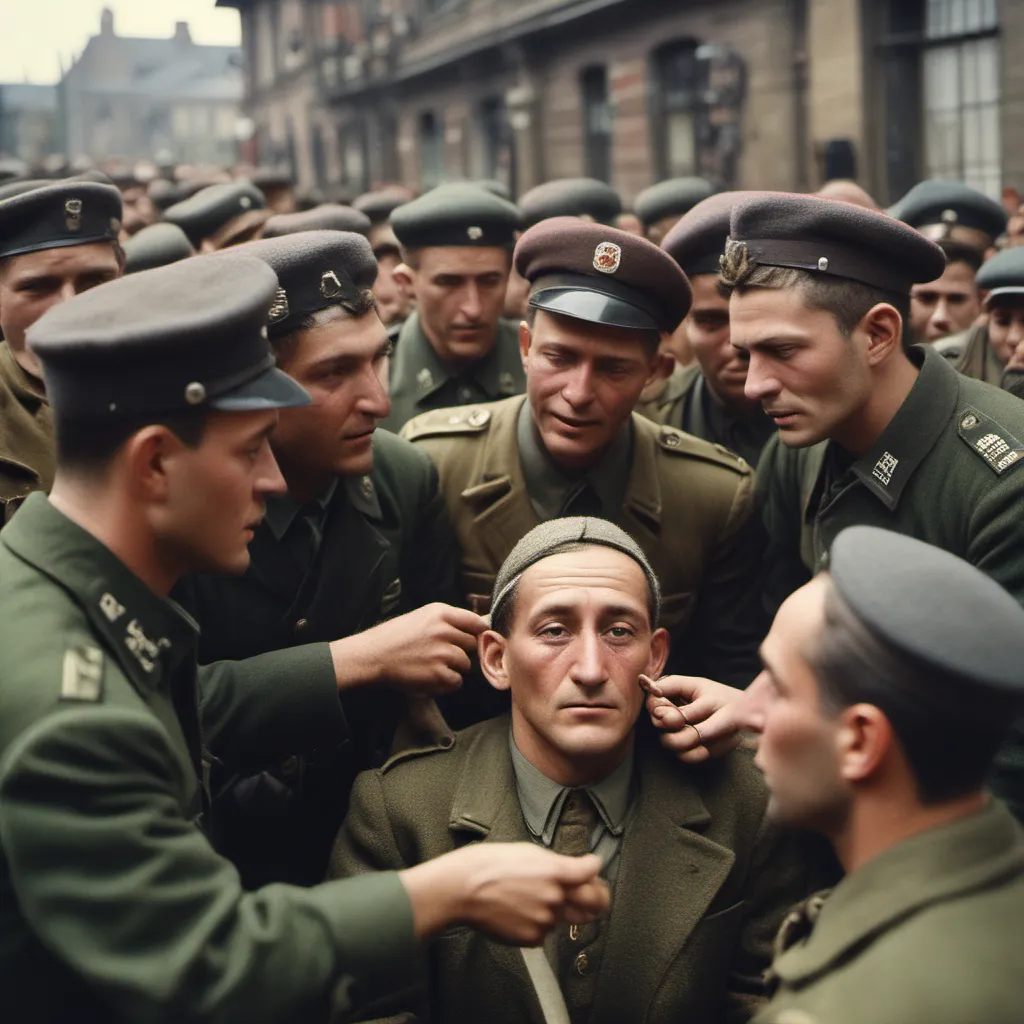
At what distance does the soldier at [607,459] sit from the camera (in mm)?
4328

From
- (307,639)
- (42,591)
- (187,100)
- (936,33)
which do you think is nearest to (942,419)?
(307,639)

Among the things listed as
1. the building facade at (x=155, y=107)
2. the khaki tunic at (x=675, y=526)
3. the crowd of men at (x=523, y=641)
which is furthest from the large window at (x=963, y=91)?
the building facade at (x=155, y=107)

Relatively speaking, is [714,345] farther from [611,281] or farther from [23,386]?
[23,386]

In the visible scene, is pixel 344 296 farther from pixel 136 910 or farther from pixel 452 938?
pixel 136 910

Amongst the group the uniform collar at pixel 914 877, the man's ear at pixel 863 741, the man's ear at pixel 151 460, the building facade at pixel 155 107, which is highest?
the building facade at pixel 155 107

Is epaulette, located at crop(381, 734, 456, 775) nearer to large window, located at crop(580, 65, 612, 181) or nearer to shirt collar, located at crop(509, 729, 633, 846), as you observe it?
shirt collar, located at crop(509, 729, 633, 846)

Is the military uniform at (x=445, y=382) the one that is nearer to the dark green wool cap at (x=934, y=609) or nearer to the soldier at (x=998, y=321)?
the soldier at (x=998, y=321)

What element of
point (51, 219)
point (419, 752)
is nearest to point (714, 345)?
point (419, 752)

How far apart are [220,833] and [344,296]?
1629 mm

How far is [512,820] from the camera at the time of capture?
3.40 meters

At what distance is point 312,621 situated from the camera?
398cm

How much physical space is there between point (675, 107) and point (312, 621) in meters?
15.3

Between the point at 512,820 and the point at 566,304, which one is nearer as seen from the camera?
the point at 512,820

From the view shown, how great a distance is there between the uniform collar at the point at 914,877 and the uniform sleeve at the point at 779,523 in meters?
2.32
